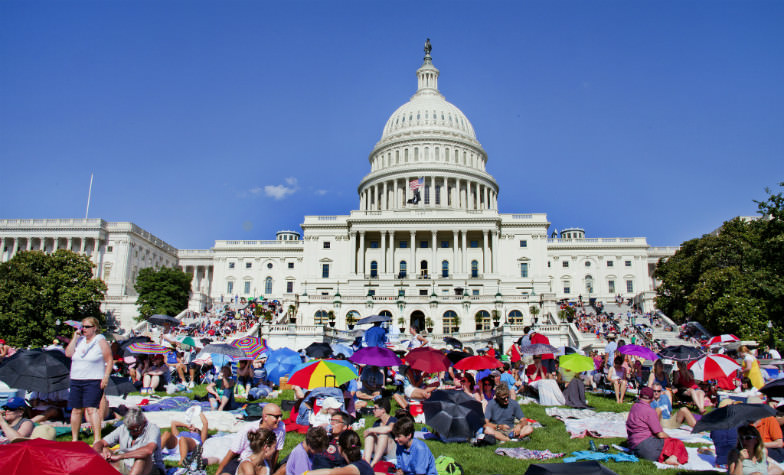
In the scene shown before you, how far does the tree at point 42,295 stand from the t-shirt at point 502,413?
4623 cm

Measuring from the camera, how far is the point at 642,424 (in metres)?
12.5

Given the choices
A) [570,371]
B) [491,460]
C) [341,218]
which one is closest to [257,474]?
[491,460]

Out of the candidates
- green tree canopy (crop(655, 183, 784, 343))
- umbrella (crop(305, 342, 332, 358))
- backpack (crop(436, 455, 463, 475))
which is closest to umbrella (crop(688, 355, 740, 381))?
backpack (crop(436, 455, 463, 475))

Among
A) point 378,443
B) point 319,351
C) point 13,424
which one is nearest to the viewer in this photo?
point 378,443

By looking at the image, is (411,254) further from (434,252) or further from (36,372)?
(36,372)

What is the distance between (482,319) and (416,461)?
48.0m

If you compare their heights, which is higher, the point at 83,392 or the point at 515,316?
the point at 515,316

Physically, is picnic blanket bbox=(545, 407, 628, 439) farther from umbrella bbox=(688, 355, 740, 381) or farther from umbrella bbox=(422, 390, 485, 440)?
umbrella bbox=(422, 390, 485, 440)

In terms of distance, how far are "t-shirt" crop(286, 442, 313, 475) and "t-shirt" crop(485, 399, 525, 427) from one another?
6.09 m

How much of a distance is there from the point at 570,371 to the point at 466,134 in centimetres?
8482

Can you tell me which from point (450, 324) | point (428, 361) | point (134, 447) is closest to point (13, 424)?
point (134, 447)

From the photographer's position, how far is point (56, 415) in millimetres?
14102

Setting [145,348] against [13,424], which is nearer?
[13,424]

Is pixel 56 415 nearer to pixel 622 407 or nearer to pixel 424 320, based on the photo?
pixel 622 407
